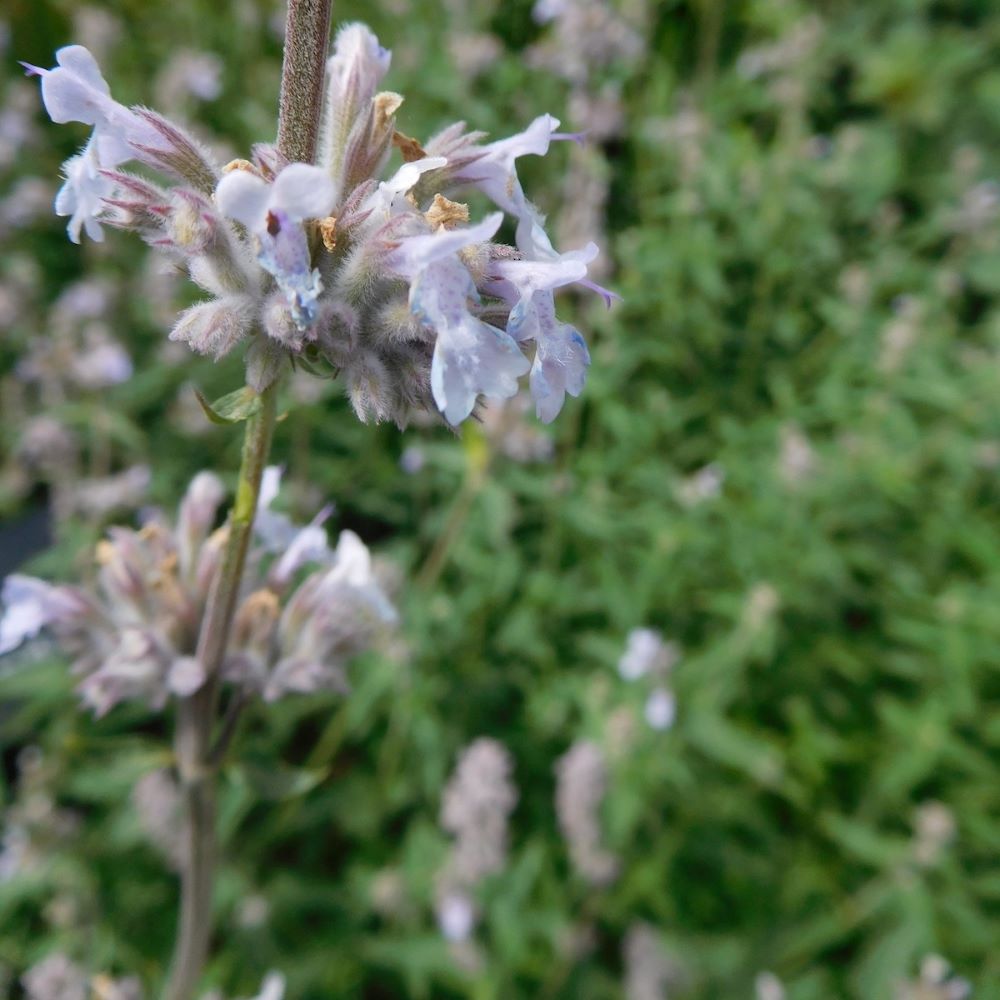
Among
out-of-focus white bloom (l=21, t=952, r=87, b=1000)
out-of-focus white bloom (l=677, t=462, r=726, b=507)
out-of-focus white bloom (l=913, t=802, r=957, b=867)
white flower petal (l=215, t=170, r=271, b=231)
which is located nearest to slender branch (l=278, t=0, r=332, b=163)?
white flower petal (l=215, t=170, r=271, b=231)

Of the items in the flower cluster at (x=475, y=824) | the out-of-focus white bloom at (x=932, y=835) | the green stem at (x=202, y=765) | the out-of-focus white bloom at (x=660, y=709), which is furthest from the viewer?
the out-of-focus white bloom at (x=660, y=709)

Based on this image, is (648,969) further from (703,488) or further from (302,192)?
(302,192)

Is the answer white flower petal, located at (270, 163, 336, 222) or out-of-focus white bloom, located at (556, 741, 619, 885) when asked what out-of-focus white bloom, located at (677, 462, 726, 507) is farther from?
white flower petal, located at (270, 163, 336, 222)

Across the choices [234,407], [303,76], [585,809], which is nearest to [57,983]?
[585,809]

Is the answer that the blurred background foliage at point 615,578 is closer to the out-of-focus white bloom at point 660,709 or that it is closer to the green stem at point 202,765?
the out-of-focus white bloom at point 660,709

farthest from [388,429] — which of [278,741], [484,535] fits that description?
[278,741]

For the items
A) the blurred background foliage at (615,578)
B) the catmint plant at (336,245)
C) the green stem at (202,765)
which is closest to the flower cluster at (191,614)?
the green stem at (202,765)

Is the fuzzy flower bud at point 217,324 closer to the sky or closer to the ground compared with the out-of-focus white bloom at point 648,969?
closer to the sky
